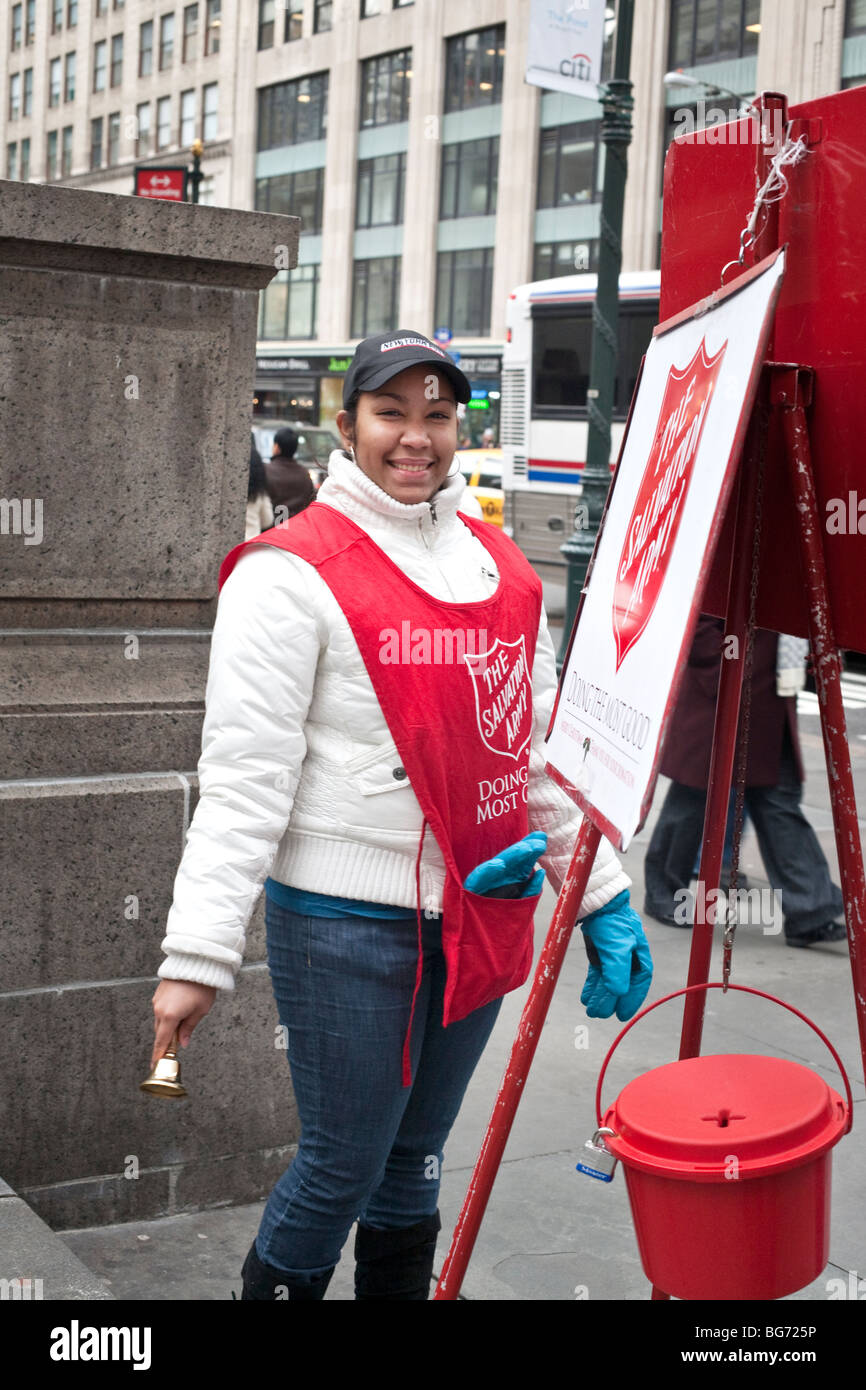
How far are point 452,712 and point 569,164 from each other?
4424cm

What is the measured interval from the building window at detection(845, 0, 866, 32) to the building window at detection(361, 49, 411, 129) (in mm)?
18135

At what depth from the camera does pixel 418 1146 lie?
289 centimetres

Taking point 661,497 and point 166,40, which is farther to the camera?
point 166,40

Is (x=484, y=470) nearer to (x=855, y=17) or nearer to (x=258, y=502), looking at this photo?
(x=855, y=17)

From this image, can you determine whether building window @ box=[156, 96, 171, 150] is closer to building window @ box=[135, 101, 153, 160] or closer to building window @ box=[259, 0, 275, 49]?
building window @ box=[135, 101, 153, 160]

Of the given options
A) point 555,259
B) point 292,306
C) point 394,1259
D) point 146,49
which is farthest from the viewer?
point 146,49

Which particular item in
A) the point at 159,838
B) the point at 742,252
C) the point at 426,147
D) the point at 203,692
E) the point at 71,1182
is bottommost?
the point at 71,1182

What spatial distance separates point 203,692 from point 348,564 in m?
1.35

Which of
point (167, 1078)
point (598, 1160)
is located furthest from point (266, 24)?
point (598, 1160)

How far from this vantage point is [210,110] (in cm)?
6062

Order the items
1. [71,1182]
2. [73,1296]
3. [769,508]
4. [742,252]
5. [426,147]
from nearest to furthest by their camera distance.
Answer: [742,252] < [769,508] < [73,1296] < [71,1182] < [426,147]

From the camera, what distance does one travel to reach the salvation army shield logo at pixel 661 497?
239cm
